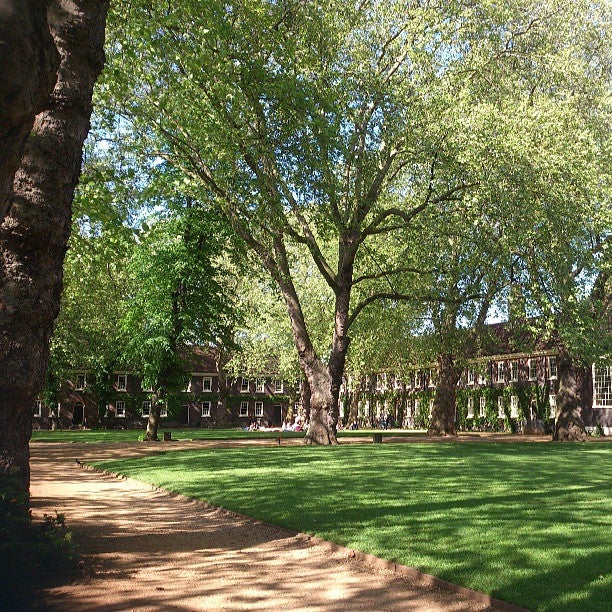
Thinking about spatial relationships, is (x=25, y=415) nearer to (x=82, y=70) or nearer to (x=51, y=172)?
(x=51, y=172)

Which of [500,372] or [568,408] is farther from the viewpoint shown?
[500,372]

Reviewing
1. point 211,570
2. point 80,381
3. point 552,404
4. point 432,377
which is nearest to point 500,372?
point 432,377

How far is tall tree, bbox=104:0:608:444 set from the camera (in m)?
19.7

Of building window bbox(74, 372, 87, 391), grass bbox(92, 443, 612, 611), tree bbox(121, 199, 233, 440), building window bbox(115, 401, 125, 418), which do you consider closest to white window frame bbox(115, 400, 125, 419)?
building window bbox(115, 401, 125, 418)

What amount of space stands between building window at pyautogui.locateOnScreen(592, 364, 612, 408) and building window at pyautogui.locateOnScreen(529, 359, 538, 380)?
5710 millimetres

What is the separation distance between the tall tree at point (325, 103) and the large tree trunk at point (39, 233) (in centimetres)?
798

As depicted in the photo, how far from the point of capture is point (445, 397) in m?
42.9

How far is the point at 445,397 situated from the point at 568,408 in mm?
6876

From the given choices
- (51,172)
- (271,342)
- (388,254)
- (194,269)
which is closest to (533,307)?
(388,254)

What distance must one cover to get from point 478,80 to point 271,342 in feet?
100.0

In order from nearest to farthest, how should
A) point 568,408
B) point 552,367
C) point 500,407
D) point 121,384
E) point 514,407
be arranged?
point 568,408
point 552,367
point 514,407
point 500,407
point 121,384

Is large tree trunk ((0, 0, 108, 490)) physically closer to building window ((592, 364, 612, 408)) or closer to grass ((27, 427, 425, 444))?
grass ((27, 427, 425, 444))

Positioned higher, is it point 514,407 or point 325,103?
point 325,103

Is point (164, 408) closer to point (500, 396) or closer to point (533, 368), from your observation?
point (500, 396)
